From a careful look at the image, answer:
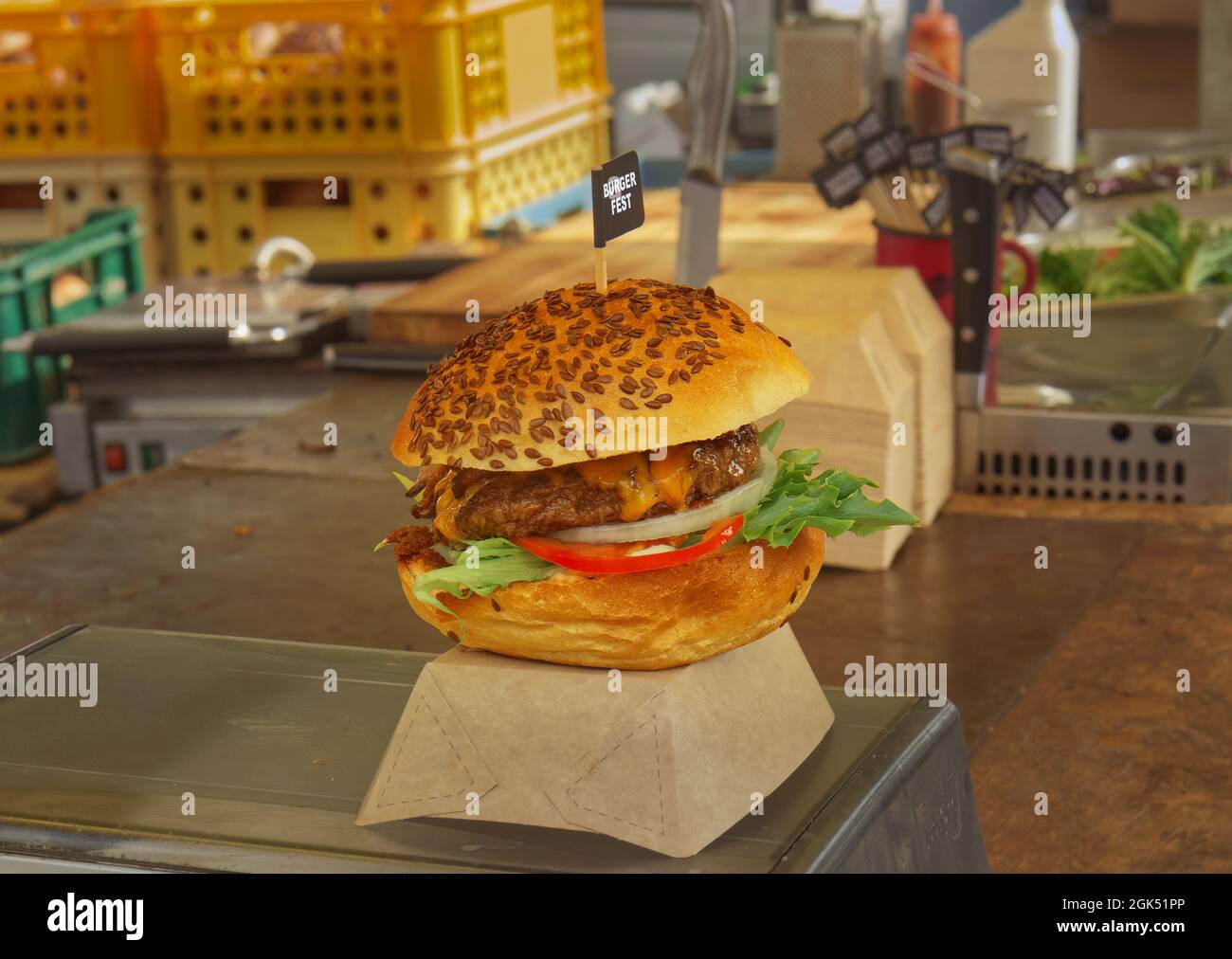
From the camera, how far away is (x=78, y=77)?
5.50 meters

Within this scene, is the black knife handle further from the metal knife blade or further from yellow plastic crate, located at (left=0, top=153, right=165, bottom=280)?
yellow plastic crate, located at (left=0, top=153, right=165, bottom=280)

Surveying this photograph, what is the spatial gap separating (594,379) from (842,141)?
1.74 m

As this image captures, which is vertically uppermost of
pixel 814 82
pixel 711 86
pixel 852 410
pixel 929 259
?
pixel 711 86

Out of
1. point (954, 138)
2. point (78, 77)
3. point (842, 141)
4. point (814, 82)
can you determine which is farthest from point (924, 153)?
point (78, 77)

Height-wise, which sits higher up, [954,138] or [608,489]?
[954,138]

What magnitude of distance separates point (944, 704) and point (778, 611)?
0.22 m

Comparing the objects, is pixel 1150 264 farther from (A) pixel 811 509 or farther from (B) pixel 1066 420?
(A) pixel 811 509

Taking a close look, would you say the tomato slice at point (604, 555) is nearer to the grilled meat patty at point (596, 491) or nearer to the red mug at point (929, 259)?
the grilled meat patty at point (596, 491)

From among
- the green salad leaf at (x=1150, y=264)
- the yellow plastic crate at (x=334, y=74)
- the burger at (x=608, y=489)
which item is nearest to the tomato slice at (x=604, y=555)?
the burger at (x=608, y=489)

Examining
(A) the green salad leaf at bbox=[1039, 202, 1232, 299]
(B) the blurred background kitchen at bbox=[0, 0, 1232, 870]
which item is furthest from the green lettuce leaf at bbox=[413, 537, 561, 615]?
(A) the green salad leaf at bbox=[1039, 202, 1232, 299]

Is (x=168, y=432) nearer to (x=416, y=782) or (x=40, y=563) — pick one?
(x=40, y=563)

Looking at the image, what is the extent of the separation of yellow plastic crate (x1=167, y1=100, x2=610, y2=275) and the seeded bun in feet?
12.7

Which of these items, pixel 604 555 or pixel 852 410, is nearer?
pixel 604 555
